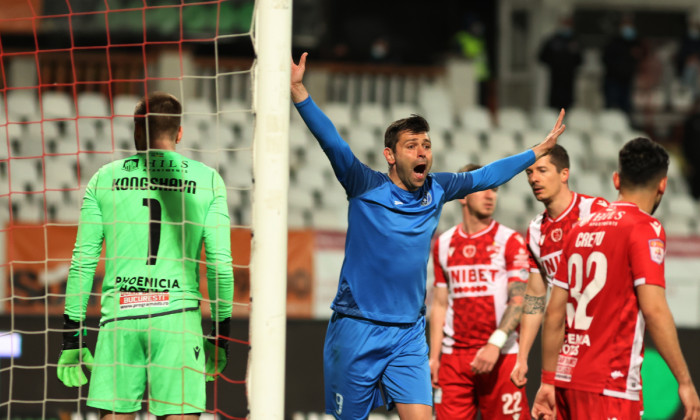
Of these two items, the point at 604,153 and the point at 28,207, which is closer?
the point at 28,207

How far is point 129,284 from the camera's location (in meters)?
4.31

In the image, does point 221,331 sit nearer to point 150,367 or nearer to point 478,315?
point 150,367

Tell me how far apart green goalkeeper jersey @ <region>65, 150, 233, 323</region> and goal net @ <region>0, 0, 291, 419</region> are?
256 cm

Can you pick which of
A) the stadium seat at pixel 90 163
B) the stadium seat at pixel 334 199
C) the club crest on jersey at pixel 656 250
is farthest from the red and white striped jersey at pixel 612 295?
the stadium seat at pixel 90 163

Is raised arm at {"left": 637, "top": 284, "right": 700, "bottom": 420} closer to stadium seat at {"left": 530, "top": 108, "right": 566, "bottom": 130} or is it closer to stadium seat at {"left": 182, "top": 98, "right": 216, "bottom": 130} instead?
stadium seat at {"left": 182, "top": 98, "right": 216, "bottom": 130}

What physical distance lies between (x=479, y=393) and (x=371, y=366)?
141 centimetres

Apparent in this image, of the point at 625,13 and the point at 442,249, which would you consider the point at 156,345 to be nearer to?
the point at 442,249

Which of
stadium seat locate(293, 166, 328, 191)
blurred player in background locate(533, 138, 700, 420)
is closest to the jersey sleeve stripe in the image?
blurred player in background locate(533, 138, 700, 420)

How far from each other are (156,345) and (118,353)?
0.60ft

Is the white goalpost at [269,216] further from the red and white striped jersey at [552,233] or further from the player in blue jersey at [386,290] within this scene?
the red and white striped jersey at [552,233]

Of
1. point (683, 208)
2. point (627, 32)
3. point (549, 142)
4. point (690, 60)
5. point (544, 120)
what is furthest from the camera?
point (690, 60)

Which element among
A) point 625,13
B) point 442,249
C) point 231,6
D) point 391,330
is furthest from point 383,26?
point 391,330

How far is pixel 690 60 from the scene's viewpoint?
1605cm

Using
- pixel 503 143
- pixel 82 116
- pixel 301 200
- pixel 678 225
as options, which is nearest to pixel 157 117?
pixel 82 116
